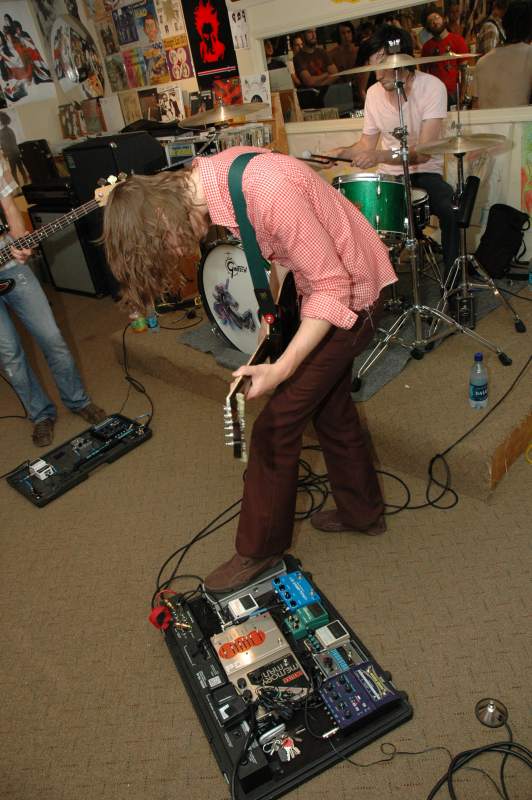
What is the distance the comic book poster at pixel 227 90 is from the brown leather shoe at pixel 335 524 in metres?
2.99

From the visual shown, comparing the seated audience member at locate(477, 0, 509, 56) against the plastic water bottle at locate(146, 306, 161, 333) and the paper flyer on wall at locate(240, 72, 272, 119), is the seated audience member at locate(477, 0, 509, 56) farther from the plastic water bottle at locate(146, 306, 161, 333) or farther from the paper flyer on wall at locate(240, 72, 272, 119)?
the plastic water bottle at locate(146, 306, 161, 333)

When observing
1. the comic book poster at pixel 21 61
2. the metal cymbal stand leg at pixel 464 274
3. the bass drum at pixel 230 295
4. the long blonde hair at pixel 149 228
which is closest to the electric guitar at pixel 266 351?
the long blonde hair at pixel 149 228

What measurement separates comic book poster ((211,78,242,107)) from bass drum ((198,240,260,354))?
173 cm

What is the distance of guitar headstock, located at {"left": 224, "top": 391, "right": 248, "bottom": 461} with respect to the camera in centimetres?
120

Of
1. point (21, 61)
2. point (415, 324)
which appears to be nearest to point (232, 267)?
point (415, 324)

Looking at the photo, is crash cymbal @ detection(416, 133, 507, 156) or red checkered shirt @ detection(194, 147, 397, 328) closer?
red checkered shirt @ detection(194, 147, 397, 328)

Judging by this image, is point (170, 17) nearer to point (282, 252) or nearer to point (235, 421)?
point (282, 252)

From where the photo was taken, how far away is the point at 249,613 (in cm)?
165

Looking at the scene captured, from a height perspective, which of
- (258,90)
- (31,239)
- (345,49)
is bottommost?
(31,239)

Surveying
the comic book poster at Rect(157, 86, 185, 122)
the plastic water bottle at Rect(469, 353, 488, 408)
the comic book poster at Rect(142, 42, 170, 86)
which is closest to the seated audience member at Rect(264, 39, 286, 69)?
the comic book poster at Rect(157, 86, 185, 122)

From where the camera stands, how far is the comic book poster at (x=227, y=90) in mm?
3850

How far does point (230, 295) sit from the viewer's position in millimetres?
2707

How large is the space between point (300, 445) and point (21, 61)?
4876mm

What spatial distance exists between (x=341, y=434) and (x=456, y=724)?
0.78 meters
